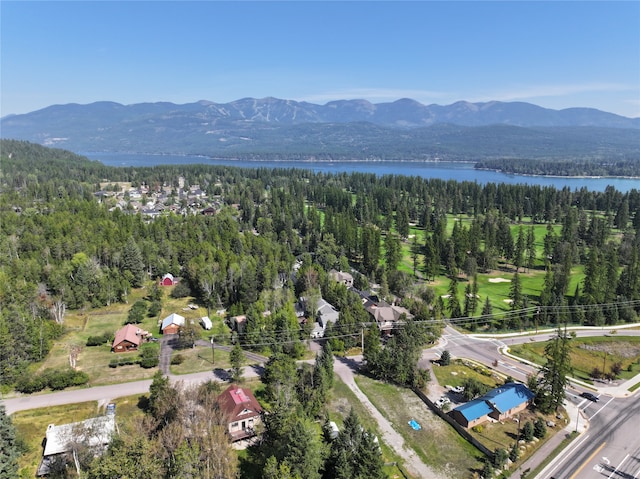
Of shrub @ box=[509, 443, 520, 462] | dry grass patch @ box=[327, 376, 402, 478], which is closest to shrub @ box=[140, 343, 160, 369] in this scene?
dry grass patch @ box=[327, 376, 402, 478]

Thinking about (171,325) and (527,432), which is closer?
Answer: (527,432)

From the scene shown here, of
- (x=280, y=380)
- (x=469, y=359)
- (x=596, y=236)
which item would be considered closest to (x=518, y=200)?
(x=596, y=236)

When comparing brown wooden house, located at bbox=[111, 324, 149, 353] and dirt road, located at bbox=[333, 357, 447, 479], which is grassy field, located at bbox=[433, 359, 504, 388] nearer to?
dirt road, located at bbox=[333, 357, 447, 479]

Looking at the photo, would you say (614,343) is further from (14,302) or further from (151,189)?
(151,189)

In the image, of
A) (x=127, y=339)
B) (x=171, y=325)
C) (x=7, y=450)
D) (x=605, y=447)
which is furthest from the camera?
(x=171, y=325)

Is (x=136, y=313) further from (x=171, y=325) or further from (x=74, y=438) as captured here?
(x=74, y=438)

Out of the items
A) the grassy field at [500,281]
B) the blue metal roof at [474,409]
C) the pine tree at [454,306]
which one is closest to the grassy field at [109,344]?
the blue metal roof at [474,409]

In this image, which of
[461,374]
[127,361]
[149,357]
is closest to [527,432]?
[461,374]

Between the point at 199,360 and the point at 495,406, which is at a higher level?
the point at 495,406
